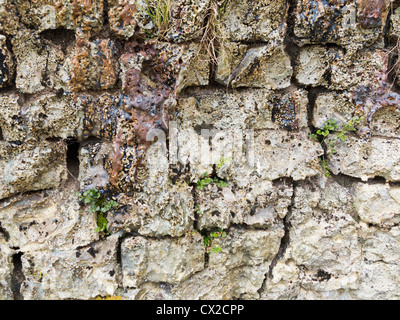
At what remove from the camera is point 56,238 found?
7.45 ft

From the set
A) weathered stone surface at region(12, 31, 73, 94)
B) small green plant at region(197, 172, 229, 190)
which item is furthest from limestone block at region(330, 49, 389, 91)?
weathered stone surface at region(12, 31, 73, 94)

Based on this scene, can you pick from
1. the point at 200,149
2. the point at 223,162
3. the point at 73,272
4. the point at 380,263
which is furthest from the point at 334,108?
the point at 73,272

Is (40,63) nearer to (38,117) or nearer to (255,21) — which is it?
(38,117)

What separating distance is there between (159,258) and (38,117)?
4.40 feet

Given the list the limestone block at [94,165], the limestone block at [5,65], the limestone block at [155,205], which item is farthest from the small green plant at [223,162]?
the limestone block at [5,65]

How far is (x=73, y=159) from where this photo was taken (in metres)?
2.42

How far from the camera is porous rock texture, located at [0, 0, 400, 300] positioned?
212 centimetres

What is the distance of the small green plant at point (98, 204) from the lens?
225 centimetres

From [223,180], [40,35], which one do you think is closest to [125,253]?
[223,180]

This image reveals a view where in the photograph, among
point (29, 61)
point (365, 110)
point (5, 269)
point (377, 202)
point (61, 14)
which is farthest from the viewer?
point (377, 202)

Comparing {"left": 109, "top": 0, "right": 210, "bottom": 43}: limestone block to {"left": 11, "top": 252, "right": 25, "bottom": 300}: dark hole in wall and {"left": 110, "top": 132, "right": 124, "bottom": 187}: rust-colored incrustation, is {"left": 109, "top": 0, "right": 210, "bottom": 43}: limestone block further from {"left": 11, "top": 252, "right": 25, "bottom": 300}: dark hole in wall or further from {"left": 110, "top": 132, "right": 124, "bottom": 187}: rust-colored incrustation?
{"left": 11, "top": 252, "right": 25, "bottom": 300}: dark hole in wall

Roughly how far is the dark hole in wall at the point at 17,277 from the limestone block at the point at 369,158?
8.47ft

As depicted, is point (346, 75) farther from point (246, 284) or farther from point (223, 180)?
point (246, 284)

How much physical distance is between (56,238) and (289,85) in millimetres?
2116
